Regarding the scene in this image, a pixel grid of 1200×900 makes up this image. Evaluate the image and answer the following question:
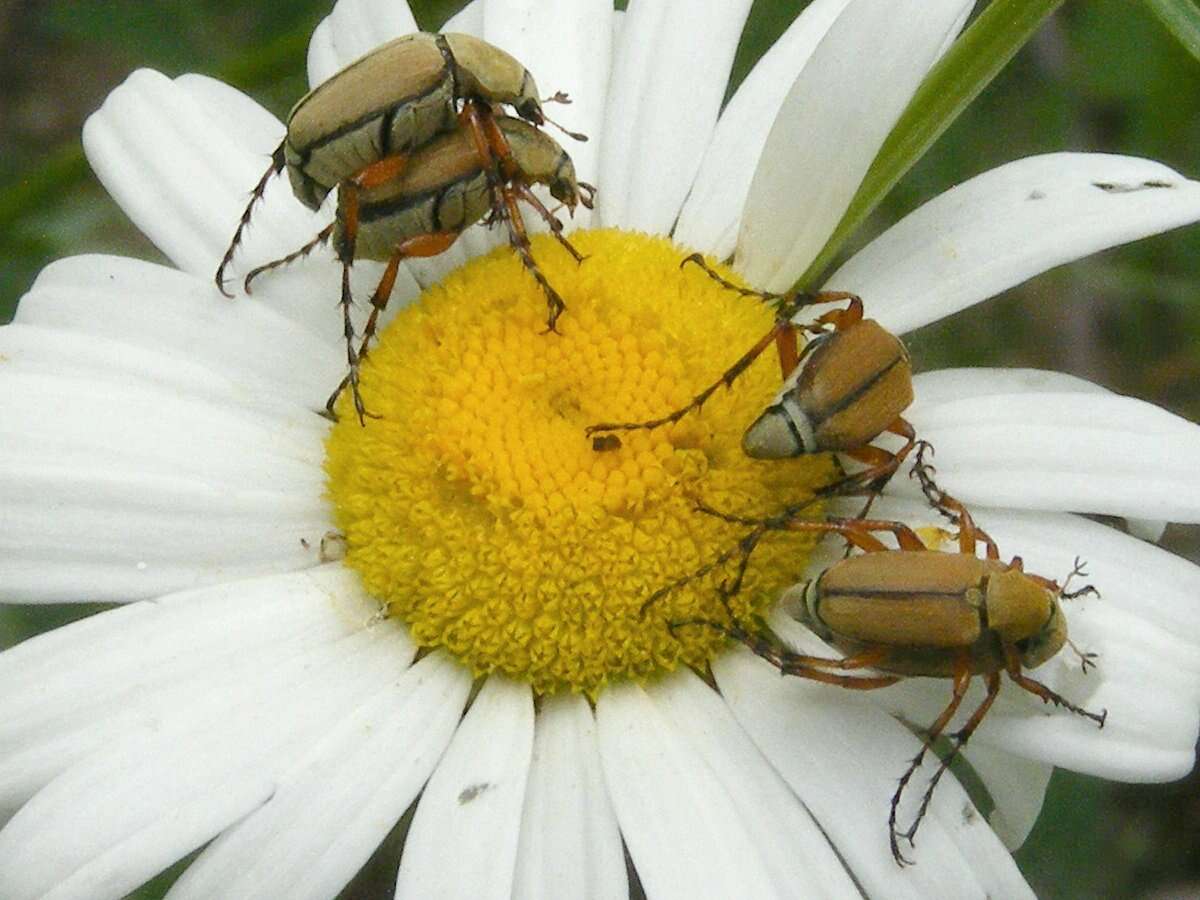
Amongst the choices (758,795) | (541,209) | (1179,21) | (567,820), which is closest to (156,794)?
(567,820)

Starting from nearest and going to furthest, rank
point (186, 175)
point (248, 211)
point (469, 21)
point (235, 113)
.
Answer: point (248, 211) → point (186, 175) → point (235, 113) → point (469, 21)

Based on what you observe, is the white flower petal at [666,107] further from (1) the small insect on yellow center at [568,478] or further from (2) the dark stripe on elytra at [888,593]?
(2) the dark stripe on elytra at [888,593]

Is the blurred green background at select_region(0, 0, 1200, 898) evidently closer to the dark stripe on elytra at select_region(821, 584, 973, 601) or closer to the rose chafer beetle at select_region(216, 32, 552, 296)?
the rose chafer beetle at select_region(216, 32, 552, 296)

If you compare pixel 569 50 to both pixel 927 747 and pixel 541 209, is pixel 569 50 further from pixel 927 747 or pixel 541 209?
pixel 927 747

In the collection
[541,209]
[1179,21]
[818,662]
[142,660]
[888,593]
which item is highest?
[541,209]

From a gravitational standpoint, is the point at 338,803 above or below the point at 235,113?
below

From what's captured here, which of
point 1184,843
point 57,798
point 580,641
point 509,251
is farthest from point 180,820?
point 1184,843

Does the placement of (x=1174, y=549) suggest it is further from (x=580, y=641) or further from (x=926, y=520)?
(x=580, y=641)

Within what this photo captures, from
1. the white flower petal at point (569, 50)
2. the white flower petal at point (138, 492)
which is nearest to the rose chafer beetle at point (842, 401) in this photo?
the white flower petal at point (569, 50)

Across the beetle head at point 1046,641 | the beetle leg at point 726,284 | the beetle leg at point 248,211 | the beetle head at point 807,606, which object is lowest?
the beetle head at point 1046,641
